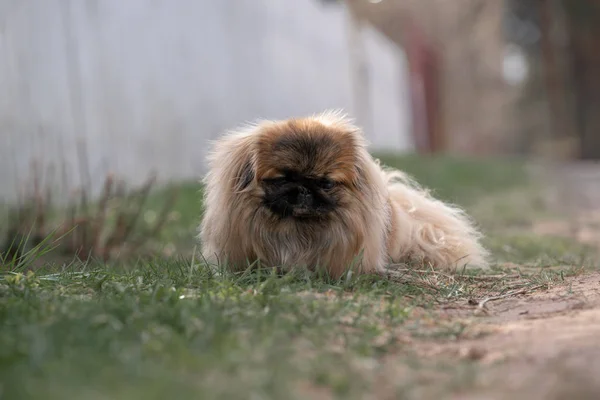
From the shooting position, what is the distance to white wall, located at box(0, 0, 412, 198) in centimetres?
798

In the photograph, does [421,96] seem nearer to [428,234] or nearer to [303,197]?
[428,234]

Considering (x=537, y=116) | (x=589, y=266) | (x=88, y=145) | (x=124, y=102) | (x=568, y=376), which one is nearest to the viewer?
(x=568, y=376)

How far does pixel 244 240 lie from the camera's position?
426 centimetres

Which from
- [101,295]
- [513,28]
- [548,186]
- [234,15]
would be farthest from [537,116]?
[101,295]

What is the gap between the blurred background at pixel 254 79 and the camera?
26.4 feet

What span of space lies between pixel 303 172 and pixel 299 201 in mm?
164

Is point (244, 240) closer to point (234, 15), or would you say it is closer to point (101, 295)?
point (101, 295)

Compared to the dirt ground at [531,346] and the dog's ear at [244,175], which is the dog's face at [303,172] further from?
the dirt ground at [531,346]

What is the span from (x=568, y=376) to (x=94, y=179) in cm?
765

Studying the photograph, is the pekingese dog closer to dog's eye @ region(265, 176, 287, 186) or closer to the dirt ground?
dog's eye @ region(265, 176, 287, 186)

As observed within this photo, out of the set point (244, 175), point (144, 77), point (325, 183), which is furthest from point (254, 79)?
point (325, 183)

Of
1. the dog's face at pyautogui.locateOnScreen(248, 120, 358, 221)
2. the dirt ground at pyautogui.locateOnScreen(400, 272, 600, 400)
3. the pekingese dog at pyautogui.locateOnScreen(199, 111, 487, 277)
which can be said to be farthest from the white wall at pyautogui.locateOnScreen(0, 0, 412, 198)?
the dirt ground at pyautogui.locateOnScreen(400, 272, 600, 400)

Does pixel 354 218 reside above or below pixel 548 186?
above

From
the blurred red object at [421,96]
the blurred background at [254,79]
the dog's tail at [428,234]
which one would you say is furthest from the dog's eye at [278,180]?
the blurred red object at [421,96]
